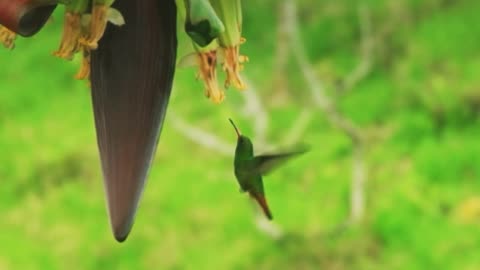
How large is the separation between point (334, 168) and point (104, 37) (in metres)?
1.52

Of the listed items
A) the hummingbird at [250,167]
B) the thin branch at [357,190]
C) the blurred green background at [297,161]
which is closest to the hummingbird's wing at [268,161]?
the hummingbird at [250,167]

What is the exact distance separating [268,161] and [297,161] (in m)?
1.50

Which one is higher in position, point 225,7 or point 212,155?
point 225,7

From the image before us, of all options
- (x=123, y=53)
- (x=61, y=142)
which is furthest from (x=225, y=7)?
(x=61, y=142)

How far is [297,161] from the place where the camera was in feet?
5.65

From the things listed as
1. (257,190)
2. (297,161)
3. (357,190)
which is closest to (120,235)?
(257,190)

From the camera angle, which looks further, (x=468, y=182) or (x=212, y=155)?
(x=212, y=155)

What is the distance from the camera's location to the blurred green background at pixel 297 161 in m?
1.60

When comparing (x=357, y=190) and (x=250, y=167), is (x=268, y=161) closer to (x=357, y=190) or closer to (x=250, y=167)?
(x=250, y=167)

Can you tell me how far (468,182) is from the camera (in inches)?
64.2

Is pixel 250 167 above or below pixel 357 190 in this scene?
above

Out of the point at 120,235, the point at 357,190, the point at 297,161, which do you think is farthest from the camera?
the point at 297,161

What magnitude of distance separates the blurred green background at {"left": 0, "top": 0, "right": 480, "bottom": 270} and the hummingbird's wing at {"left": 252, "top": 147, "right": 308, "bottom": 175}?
1.24 meters

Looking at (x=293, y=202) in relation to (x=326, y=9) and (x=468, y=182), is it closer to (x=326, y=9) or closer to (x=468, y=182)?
(x=468, y=182)
